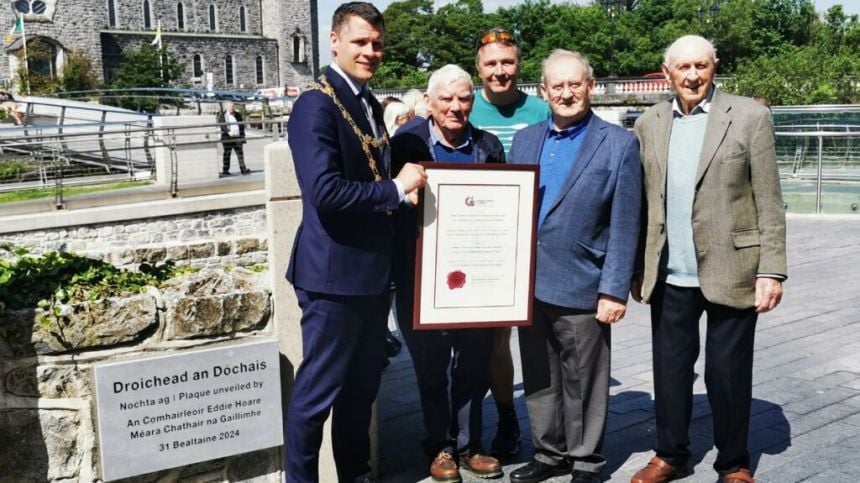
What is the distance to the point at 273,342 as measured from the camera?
157 inches

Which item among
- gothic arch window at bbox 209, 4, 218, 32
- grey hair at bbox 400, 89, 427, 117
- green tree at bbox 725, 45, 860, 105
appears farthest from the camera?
Result: gothic arch window at bbox 209, 4, 218, 32

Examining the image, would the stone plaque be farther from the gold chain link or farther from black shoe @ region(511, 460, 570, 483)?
black shoe @ region(511, 460, 570, 483)

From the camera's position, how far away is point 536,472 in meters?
4.41

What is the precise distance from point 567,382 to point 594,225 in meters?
0.75

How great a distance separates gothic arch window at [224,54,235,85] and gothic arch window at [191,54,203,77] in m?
2.66

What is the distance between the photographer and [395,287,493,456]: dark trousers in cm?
438

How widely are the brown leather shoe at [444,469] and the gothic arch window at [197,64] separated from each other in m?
89.8

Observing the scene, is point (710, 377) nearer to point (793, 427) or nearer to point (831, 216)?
point (793, 427)

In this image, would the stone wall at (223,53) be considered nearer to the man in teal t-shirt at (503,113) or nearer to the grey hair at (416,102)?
the grey hair at (416,102)

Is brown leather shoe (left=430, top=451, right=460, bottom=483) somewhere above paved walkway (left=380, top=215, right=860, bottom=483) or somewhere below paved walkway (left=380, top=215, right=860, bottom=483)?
above

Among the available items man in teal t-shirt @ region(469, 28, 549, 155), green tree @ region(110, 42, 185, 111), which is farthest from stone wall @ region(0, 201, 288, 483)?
green tree @ region(110, 42, 185, 111)

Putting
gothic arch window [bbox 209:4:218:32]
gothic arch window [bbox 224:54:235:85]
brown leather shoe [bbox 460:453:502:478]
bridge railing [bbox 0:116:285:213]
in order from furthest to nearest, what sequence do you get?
gothic arch window [bbox 224:54:235:85]
gothic arch window [bbox 209:4:218:32]
bridge railing [bbox 0:116:285:213]
brown leather shoe [bbox 460:453:502:478]

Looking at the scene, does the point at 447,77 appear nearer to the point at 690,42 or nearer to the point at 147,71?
the point at 690,42

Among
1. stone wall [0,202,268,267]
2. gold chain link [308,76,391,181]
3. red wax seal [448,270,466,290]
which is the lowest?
stone wall [0,202,268,267]
